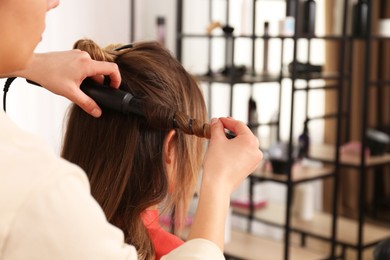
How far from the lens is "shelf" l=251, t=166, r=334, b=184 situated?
10.1 ft

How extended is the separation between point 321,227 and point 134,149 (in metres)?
2.46

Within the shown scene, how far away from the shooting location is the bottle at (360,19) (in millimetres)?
3373

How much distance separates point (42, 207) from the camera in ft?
2.21

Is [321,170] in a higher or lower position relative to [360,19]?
lower

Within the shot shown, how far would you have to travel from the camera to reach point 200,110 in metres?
1.32

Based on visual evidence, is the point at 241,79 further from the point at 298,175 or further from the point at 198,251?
the point at 198,251

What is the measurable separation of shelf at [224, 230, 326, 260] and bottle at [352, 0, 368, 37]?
1151mm

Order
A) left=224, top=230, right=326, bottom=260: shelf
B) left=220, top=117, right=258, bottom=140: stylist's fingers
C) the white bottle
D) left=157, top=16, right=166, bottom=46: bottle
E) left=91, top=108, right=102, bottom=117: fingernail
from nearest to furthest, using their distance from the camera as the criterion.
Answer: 1. left=220, top=117, right=258, bottom=140: stylist's fingers
2. left=91, top=108, right=102, bottom=117: fingernail
3. left=224, top=230, right=326, bottom=260: shelf
4. the white bottle
5. left=157, top=16, right=166, bottom=46: bottle

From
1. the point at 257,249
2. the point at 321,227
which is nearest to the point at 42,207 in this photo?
the point at 257,249

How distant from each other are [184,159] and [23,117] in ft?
5.61

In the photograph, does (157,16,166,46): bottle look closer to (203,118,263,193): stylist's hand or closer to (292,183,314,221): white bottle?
(292,183,314,221): white bottle

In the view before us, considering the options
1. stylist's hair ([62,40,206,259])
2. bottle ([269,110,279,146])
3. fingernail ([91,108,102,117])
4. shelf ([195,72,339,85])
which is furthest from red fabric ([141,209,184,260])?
bottle ([269,110,279,146])

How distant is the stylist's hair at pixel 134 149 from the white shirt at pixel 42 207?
0.44 metres

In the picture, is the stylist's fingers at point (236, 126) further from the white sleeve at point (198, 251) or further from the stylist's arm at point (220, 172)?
the white sleeve at point (198, 251)
